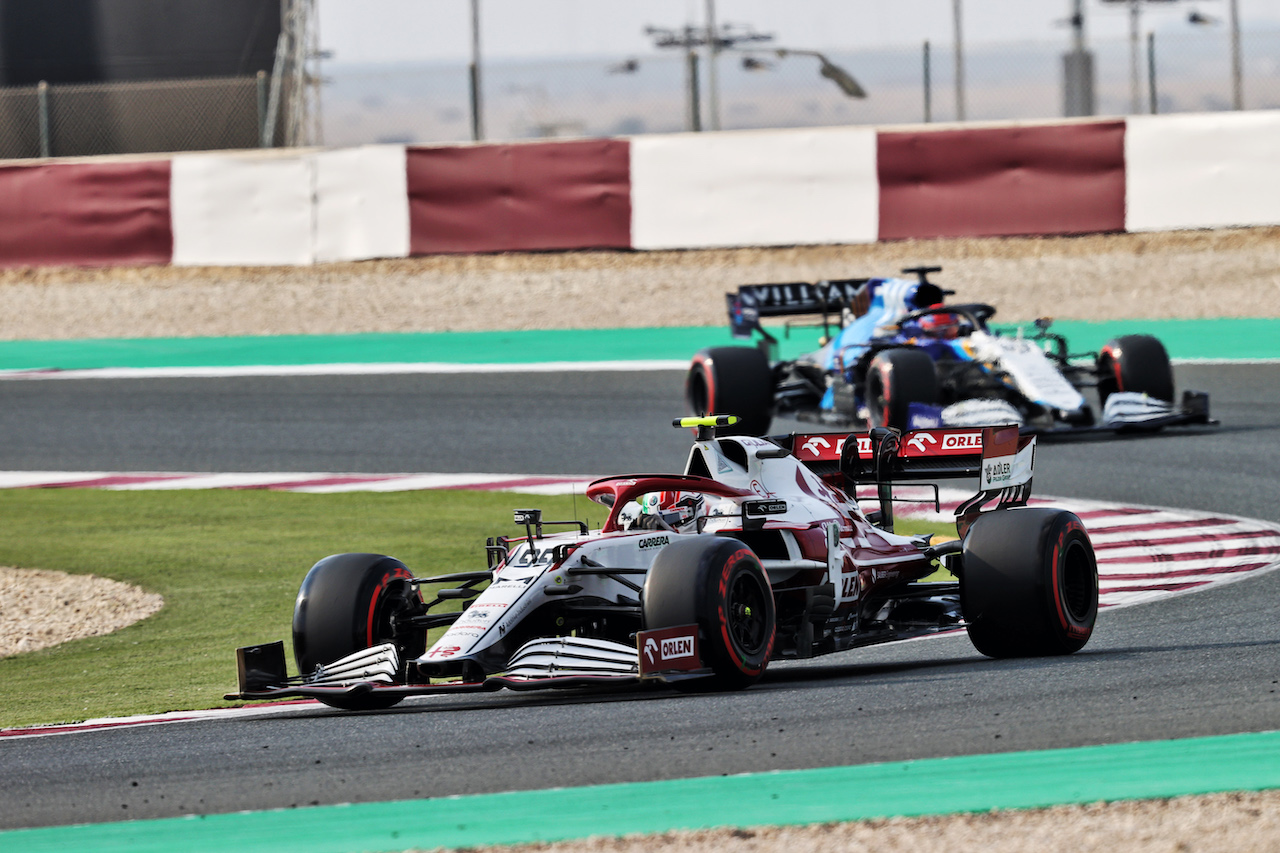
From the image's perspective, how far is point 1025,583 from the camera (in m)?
7.64

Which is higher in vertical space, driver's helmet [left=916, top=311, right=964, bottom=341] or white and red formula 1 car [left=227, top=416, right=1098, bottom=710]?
driver's helmet [left=916, top=311, right=964, bottom=341]

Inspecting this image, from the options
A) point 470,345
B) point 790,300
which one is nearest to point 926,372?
point 790,300

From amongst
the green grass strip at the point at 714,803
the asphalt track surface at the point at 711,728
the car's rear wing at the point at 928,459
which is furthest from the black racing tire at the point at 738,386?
the green grass strip at the point at 714,803

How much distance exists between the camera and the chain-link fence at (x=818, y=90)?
2173 cm

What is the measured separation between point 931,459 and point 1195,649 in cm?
155

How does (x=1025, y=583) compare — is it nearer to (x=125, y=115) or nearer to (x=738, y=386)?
(x=738, y=386)

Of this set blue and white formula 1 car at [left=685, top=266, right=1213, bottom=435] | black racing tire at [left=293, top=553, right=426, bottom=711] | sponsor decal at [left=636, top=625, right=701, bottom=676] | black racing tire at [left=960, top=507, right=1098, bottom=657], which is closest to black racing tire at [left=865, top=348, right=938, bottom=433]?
blue and white formula 1 car at [left=685, top=266, right=1213, bottom=435]

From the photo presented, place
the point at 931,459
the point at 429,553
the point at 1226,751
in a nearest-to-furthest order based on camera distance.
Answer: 1. the point at 1226,751
2. the point at 931,459
3. the point at 429,553

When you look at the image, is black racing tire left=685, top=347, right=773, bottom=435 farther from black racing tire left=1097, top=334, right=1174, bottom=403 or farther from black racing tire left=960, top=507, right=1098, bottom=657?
black racing tire left=960, top=507, right=1098, bottom=657

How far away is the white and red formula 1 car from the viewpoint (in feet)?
22.3

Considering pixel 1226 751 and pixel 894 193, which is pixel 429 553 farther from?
pixel 894 193

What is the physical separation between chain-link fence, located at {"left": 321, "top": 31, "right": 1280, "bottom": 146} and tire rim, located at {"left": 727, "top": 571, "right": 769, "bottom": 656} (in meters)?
15.3

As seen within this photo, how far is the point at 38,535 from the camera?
13250 mm

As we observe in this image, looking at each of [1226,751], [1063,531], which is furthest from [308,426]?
[1226,751]
